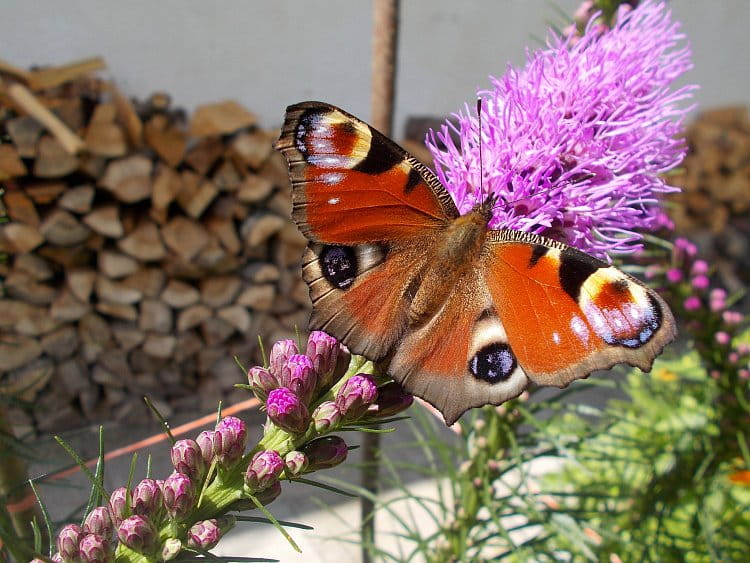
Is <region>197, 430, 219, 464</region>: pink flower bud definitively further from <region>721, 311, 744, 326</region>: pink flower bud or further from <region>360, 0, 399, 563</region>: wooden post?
<region>721, 311, 744, 326</region>: pink flower bud

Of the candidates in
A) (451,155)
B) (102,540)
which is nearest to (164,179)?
(451,155)

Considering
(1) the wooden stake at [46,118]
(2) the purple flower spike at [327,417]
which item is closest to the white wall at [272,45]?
(1) the wooden stake at [46,118]

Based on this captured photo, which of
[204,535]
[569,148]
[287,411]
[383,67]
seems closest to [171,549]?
[204,535]

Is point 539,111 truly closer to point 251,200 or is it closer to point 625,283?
point 625,283

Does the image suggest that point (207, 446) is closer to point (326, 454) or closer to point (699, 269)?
point (326, 454)

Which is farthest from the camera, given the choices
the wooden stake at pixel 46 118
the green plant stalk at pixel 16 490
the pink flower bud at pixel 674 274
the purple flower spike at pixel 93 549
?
the wooden stake at pixel 46 118

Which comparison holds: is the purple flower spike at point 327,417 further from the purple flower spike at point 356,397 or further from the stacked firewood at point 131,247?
the stacked firewood at point 131,247

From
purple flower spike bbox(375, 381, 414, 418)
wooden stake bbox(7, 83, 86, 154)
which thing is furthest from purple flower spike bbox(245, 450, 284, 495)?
wooden stake bbox(7, 83, 86, 154)

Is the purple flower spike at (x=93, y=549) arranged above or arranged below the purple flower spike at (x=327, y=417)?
below
